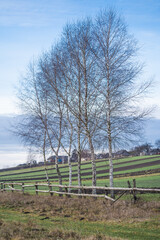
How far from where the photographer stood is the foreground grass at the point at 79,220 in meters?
8.84

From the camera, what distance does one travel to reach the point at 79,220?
12.5 m

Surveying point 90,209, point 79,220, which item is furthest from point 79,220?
point 90,209

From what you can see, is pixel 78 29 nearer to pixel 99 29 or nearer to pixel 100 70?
pixel 99 29

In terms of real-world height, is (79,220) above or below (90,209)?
below

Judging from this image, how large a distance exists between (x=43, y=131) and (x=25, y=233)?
18.1 meters

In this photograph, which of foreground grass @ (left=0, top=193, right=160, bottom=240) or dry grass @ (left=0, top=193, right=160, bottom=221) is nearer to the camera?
foreground grass @ (left=0, top=193, right=160, bottom=240)

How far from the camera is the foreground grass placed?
884 cm

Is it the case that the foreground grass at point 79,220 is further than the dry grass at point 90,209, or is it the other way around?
the dry grass at point 90,209

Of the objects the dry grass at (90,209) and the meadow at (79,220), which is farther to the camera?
the dry grass at (90,209)

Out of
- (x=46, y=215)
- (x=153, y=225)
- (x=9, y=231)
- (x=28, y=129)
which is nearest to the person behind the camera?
(x=9, y=231)

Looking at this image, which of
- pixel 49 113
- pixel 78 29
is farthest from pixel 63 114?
pixel 78 29

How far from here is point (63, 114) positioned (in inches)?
937

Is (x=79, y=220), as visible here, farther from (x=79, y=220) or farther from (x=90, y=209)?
(x=90, y=209)

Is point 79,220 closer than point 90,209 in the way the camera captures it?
Yes
